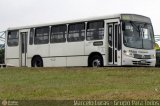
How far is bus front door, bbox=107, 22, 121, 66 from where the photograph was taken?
1022 inches

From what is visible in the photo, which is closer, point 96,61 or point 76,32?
point 96,61

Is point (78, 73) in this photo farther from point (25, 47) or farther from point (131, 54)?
point (25, 47)

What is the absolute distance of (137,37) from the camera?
26281 millimetres

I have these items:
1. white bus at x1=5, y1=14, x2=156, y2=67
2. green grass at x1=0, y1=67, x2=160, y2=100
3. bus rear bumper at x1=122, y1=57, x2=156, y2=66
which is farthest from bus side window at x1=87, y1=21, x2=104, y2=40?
green grass at x1=0, y1=67, x2=160, y2=100

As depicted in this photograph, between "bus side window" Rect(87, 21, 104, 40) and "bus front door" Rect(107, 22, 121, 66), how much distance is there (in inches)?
17.5

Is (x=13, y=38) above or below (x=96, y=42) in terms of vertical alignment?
above

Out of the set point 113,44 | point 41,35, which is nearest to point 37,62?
point 41,35

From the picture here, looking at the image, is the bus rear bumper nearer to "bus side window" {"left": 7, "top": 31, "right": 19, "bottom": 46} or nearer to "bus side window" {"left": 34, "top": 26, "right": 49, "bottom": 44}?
"bus side window" {"left": 34, "top": 26, "right": 49, "bottom": 44}

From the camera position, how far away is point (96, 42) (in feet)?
88.5

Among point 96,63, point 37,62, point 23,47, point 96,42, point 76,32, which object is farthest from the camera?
point 23,47

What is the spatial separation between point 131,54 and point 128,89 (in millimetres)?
11941

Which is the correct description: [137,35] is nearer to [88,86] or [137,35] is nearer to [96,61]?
[96,61]

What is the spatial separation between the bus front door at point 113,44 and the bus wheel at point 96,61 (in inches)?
20.9

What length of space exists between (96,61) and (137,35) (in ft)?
8.35
